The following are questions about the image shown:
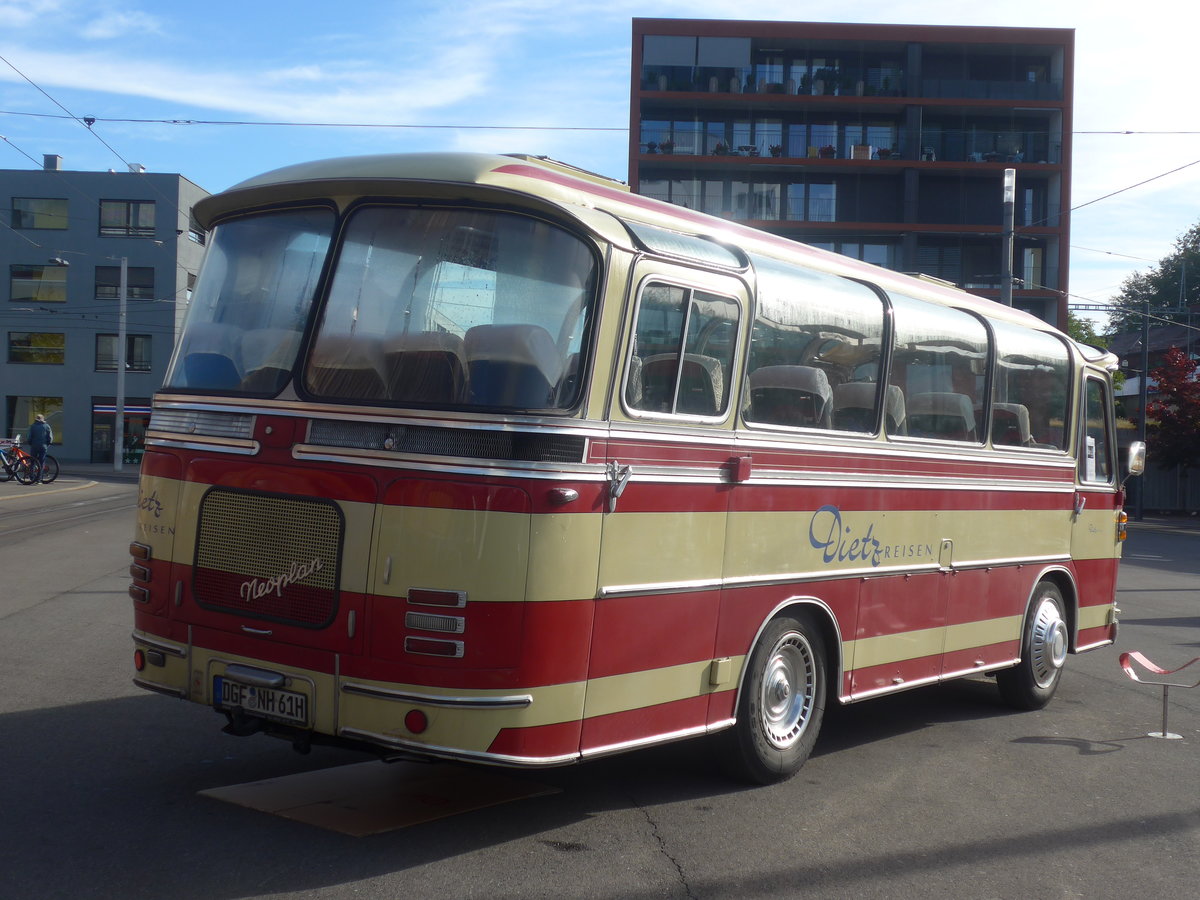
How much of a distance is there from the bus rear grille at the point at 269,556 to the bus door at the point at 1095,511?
6.70 meters

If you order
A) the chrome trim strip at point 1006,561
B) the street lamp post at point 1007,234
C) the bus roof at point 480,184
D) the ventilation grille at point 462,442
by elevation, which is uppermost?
the street lamp post at point 1007,234

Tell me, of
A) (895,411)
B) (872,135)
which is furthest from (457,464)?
(872,135)

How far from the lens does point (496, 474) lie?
5.13m

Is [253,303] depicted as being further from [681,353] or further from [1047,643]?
[1047,643]

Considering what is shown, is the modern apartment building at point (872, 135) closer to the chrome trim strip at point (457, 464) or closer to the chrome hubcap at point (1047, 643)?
the chrome hubcap at point (1047, 643)

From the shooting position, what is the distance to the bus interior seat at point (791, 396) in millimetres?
6504

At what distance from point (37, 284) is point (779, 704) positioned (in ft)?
187

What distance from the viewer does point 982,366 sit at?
8727 millimetres

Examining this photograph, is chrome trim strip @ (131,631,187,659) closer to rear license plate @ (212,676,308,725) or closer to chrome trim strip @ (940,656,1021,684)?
rear license plate @ (212,676,308,725)

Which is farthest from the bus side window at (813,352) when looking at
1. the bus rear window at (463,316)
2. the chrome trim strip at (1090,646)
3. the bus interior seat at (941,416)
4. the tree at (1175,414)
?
the tree at (1175,414)

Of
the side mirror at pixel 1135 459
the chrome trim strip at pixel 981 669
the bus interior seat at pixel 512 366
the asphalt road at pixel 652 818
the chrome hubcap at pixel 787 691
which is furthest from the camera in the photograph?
the side mirror at pixel 1135 459

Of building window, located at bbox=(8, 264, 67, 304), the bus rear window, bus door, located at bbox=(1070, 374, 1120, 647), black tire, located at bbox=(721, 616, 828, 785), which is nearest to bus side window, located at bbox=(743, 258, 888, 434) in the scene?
black tire, located at bbox=(721, 616, 828, 785)

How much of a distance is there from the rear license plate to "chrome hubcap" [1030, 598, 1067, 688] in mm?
6060

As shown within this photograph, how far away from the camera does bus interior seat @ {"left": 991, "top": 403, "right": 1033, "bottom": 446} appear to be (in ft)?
29.2
